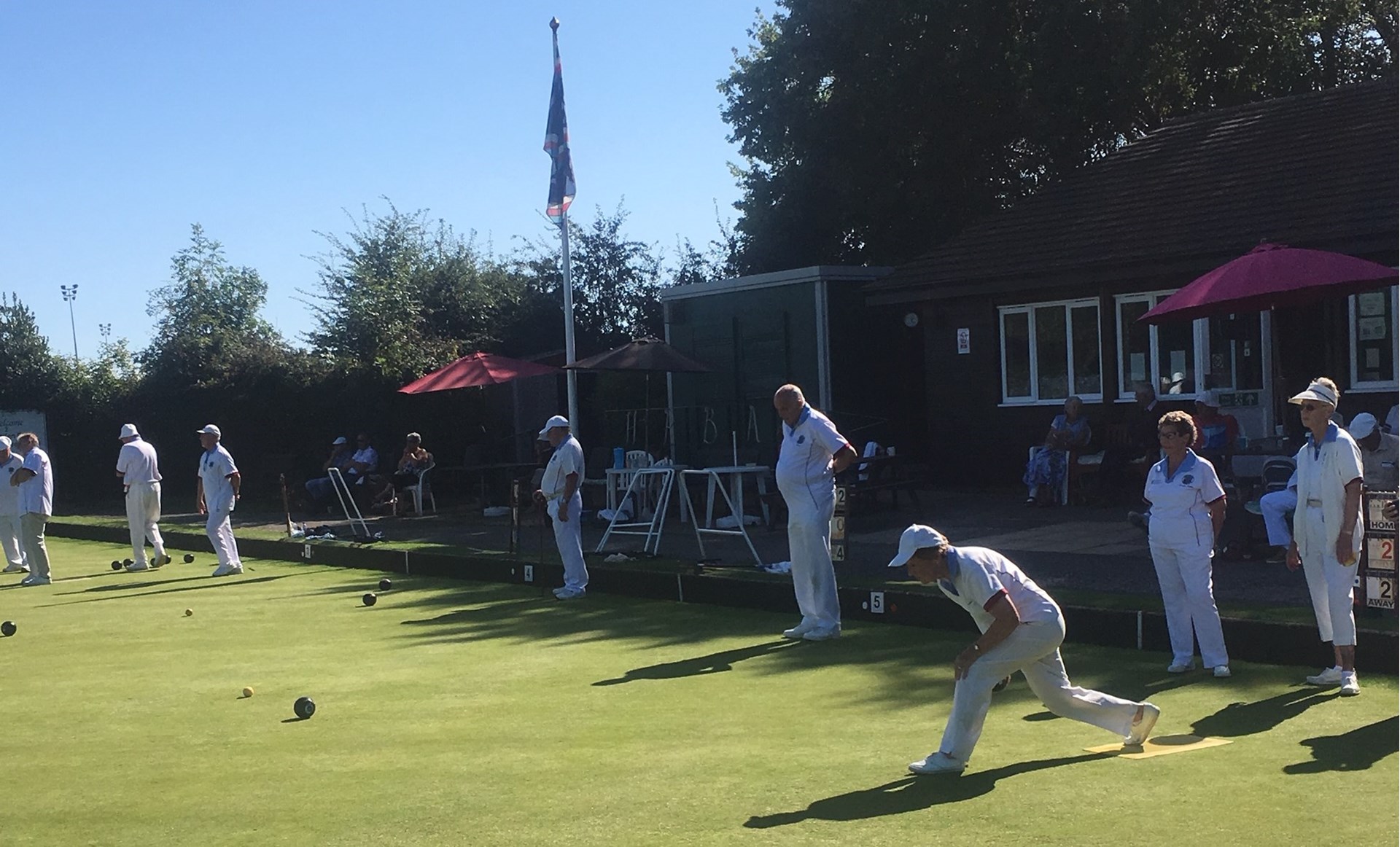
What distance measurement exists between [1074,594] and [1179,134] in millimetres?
11726

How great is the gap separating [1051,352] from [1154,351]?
138cm

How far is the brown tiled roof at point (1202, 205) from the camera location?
51.6ft

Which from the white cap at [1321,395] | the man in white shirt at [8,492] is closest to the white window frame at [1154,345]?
the white cap at [1321,395]

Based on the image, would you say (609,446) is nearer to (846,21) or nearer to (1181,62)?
(846,21)

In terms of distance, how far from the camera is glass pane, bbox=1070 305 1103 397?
1775cm

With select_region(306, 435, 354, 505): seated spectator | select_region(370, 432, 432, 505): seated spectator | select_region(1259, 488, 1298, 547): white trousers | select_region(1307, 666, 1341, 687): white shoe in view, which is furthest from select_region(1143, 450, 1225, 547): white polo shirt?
select_region(306, 435, 354, 505): seated spectator

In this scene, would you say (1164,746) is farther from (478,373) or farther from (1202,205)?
(478,373)

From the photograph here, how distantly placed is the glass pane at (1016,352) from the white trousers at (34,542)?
37.8 ft

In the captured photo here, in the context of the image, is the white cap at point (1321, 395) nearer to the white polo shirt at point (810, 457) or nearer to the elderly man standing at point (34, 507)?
the white polo shirt at point (810, 457)

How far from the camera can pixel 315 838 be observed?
5.28 meters

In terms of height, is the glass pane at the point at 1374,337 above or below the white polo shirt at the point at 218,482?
above

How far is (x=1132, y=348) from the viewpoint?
57.2ft

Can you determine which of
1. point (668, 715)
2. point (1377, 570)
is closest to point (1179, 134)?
point (1377, 570)

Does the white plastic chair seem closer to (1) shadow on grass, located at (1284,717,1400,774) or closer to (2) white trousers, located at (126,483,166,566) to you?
(2) white trousers, located at (126,483,166,566)
